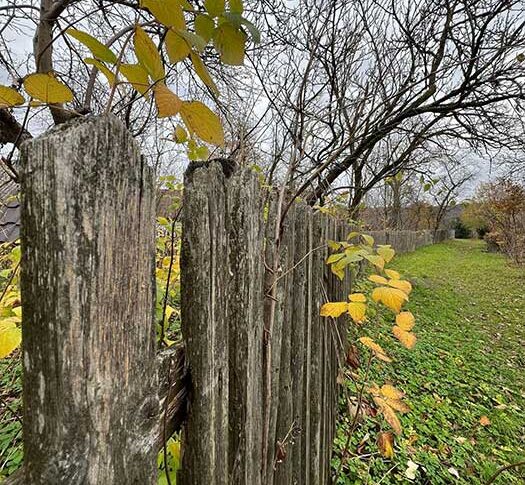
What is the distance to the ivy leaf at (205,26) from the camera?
570mm

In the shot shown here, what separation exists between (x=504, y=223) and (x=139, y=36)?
64.8 ft

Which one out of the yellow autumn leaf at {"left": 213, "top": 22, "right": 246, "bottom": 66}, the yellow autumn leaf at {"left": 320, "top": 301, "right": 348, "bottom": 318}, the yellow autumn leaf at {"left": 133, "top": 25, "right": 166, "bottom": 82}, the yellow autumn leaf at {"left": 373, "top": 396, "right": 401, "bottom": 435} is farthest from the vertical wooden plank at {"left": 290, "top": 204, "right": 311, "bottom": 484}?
the yellow autumn leaf at {"left": 133, "top": 25, "right": 166, "bottom": 82}

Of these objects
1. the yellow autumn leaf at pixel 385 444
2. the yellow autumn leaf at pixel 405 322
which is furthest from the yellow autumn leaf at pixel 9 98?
the yellow autumn leaf at pixel 385 444

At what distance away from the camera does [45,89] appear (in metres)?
0.50

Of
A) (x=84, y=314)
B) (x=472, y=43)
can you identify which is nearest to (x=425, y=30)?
(x=472, y=43)

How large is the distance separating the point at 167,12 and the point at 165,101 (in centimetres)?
12

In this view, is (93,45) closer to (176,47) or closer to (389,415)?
(176,47)

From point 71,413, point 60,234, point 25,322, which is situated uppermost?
point 60,234

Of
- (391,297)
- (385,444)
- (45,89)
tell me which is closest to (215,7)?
(45,89)

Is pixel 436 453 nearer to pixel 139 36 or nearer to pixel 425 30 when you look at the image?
pixel 139 36

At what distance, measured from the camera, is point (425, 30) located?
14.0ft

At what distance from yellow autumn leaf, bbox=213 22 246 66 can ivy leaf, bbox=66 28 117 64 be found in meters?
0.18

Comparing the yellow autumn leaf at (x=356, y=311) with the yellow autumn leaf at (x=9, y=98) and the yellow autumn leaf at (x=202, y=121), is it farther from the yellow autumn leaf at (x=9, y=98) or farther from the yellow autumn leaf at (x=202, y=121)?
the yellow autumn leaf at (x=9, y=98)

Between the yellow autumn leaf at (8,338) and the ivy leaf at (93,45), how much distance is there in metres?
0.64
